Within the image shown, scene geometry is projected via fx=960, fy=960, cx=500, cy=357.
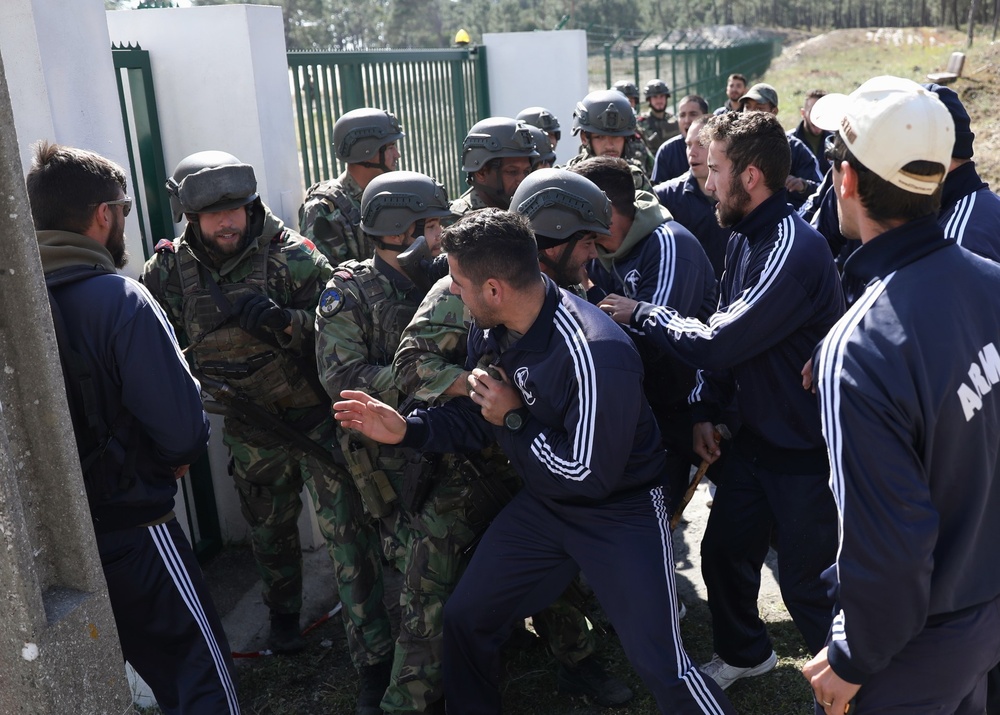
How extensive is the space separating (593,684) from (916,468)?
2.16 metres

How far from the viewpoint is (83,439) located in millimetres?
2852

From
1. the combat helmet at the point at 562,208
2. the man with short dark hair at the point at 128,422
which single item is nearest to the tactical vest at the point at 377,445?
the combat helmet at the point at 562,208

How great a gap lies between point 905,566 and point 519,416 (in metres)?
1.43

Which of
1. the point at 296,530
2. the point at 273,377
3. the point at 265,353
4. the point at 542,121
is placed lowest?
the point at 296,530

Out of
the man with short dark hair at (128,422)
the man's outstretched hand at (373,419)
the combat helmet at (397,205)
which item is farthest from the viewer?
the combat helmet at (397,205)

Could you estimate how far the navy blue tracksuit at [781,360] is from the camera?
11.1 ft

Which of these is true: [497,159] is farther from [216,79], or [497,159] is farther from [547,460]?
[547,460]

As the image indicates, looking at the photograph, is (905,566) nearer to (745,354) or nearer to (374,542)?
(745,354)

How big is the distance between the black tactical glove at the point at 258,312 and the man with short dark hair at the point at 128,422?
890mm

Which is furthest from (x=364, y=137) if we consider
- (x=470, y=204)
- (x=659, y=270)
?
(x=659, y=270)

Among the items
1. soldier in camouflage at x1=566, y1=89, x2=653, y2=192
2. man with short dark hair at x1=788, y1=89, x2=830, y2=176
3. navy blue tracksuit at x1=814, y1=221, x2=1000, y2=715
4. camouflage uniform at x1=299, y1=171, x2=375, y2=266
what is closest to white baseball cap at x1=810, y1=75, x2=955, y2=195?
navy blue tracksuit at x1=814, y1=221, x2=1000, y2=715

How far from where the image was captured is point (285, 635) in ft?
14.7

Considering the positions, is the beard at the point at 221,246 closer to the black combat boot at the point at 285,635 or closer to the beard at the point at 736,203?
the black combat boot at the point at 285,635

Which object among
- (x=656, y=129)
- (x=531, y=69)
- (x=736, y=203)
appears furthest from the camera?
(x=656, y=129)
